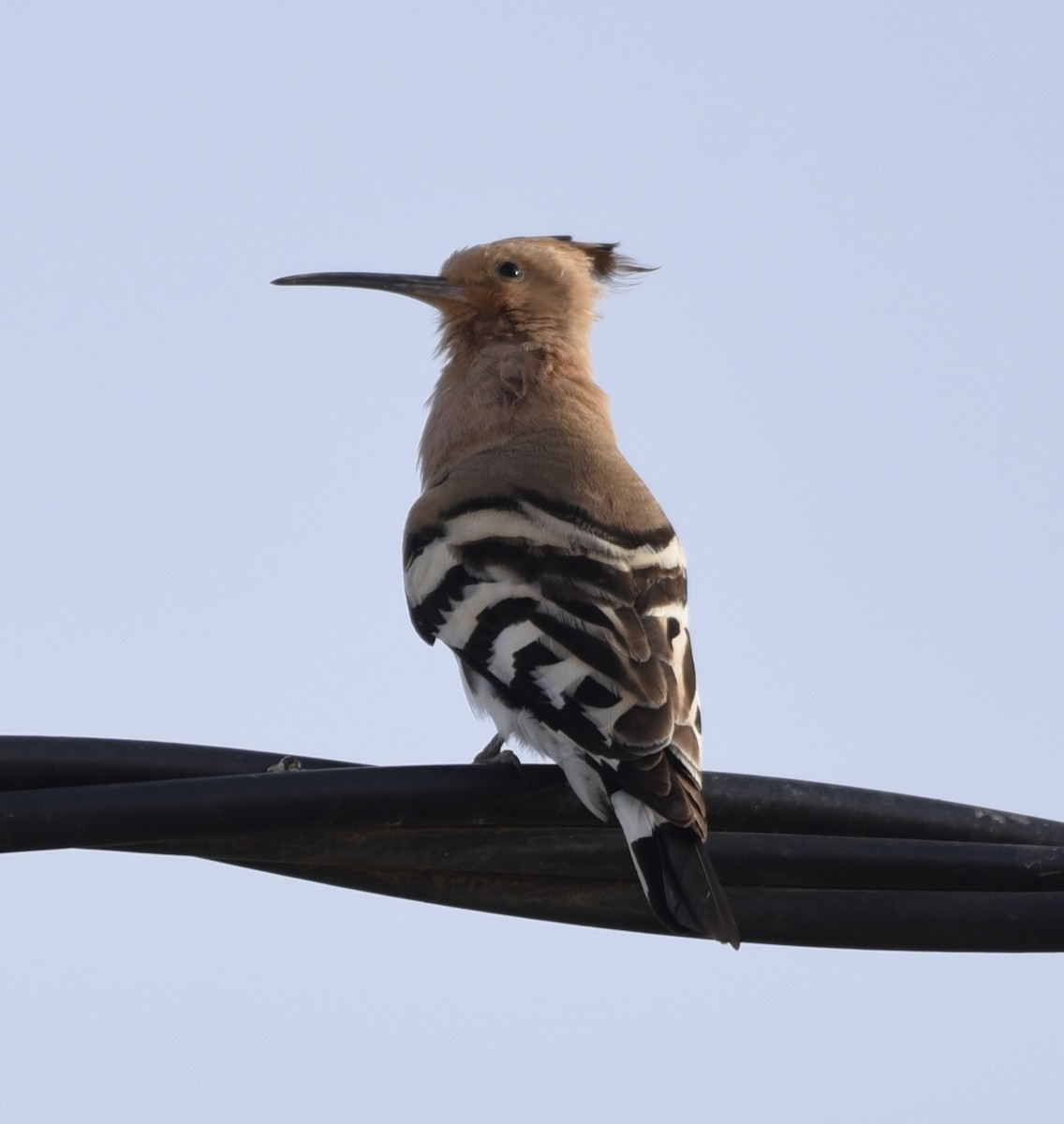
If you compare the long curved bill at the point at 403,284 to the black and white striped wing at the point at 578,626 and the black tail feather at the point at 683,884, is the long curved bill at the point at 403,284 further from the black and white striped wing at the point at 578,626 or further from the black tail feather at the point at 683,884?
the black tail feather at the point at 683,884

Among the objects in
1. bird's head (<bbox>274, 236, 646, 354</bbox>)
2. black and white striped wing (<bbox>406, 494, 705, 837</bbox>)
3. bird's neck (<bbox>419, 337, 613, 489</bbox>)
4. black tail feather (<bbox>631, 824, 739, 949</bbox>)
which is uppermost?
bird's head (<bbox>274, 236, 646, 354</bbox>)

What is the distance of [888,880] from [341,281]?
108 inches

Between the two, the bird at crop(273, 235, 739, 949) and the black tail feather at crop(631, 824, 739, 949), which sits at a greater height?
the bird at crop(273, 235, 739, 949)

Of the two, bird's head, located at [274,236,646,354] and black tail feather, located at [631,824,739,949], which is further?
bird's head, located at [274,236,646,354]

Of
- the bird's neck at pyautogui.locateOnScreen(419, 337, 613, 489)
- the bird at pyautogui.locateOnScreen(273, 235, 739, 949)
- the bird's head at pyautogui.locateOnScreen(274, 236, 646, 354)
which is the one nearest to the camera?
the bird at pyautogui.locateOnScreen(273, 235, 739, 949)

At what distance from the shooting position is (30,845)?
1.84 metres

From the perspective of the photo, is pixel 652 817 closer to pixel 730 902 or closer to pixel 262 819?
pixel 730 902

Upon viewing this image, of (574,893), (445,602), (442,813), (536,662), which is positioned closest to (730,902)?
(574,893)

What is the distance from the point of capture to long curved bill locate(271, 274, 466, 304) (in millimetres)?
4172

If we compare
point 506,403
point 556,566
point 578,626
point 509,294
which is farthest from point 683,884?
point 509,294

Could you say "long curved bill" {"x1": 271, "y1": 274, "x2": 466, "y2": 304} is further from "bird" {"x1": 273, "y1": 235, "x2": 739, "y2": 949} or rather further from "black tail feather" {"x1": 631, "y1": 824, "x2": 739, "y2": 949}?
"black tail feather" {"x1": 631, "y1": 824, "x2": 739, "y2": 949}

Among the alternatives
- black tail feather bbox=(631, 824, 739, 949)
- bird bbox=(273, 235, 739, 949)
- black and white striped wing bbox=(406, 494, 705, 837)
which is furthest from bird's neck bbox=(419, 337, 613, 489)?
black tail feather bbox=(631, 824, 739, 949)

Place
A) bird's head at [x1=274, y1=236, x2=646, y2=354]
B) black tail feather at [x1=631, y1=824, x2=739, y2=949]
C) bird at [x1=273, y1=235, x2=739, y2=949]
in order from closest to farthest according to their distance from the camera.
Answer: black tail feather at [x1=631, y1=824, x2=739, y2=949], bird at [x1=273, y1=235, x2=739, y2=949], bird's head at [x1=274, y1=236, x2=646, y2=354]

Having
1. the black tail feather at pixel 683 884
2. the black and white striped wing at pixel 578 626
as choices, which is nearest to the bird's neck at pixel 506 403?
the black and white striped wing at pixel 578 626
